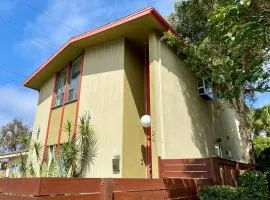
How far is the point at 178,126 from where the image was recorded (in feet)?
33.8

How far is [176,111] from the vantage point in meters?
10.5

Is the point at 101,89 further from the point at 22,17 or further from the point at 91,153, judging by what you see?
the point at 22,17

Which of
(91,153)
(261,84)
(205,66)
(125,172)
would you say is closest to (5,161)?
(91,153)

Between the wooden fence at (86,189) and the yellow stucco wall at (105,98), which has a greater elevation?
the yellow stucco wall at (105,98)

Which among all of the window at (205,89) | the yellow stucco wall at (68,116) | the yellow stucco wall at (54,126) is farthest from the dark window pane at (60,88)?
the window at (205,89)

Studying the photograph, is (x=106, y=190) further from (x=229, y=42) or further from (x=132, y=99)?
(x=132, y=99)

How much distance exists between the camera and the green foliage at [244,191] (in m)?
6.09

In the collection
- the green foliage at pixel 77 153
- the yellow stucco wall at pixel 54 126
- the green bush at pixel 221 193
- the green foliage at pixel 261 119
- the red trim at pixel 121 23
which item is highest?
the red trim at pixel 121 23

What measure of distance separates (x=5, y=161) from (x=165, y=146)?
19.1 meters

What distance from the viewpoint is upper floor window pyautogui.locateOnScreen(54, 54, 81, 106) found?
1313 centimetres

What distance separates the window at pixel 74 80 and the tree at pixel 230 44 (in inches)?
198

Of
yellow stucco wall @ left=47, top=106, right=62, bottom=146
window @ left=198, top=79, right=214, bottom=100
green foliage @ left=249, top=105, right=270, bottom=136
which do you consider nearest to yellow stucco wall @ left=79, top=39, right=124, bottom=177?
yellow stucco wall @ left=47, top=106, right=62, bottom=146

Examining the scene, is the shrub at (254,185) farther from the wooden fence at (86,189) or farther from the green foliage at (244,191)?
the wooden fence at (86,189)

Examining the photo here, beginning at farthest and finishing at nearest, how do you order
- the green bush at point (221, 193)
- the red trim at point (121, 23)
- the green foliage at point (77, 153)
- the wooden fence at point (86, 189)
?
the green foliage at point (77, 153), the red trim at point (121, 23), the green bush at point (221, 193), the wooden fence at point (86, 189)
